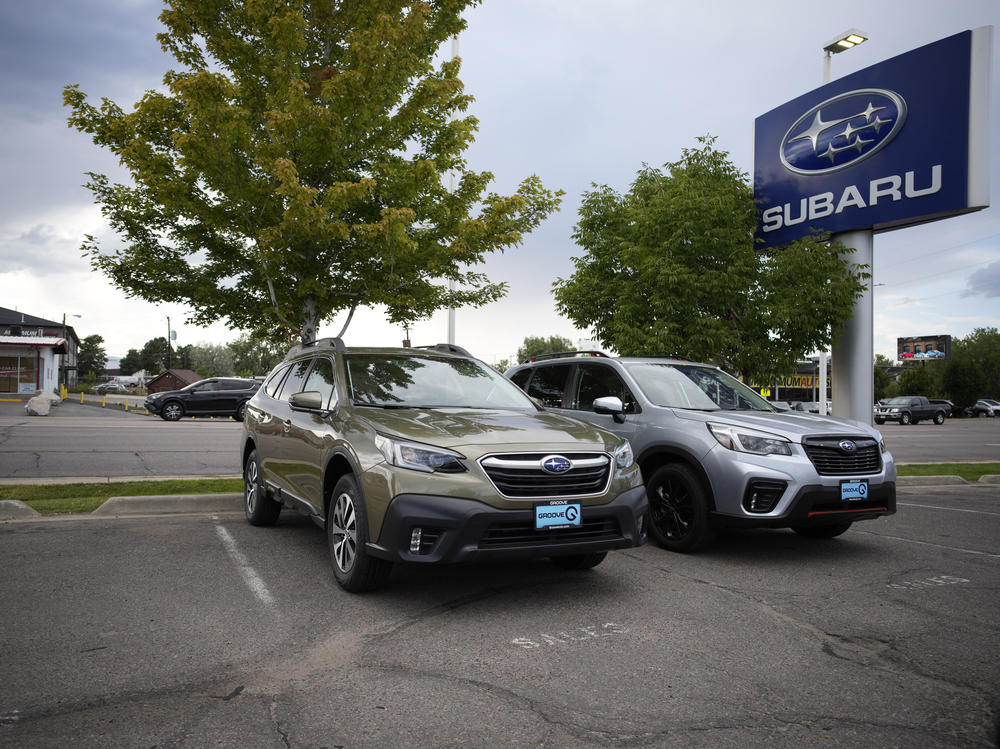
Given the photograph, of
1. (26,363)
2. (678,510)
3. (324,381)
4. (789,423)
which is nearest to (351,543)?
(324,381)

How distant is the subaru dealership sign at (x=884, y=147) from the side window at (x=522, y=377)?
8.73 meters

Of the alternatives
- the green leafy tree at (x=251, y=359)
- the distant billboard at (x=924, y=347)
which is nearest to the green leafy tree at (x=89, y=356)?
the green leafy tree at (x=251, y=359)

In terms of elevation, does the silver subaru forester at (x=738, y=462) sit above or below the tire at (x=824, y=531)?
above

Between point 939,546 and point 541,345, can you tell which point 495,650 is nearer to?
point 939,546

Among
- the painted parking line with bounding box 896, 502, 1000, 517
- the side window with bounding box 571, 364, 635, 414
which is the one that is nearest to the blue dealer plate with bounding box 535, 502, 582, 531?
the side window with bounding box 571, 364, 635, 414

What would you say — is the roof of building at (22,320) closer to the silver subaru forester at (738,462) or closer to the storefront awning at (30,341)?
the storefront awning at (30,341)

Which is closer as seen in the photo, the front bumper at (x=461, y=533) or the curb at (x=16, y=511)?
the front bumper at (x=461, y=533)

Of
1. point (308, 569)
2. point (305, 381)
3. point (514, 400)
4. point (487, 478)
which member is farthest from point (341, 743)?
point (305, 381)

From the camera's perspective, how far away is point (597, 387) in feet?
25.5

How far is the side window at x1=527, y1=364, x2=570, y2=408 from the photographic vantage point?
27.4 ft

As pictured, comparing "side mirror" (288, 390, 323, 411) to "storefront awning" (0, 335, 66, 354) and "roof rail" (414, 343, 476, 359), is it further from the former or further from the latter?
"storefront awning" (0, 335, 66, 354)

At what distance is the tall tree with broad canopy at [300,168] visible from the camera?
8008mm

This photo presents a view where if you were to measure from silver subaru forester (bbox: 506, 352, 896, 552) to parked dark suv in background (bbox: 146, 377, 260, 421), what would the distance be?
22442mm

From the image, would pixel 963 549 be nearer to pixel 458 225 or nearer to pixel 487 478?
pixel 487 478
